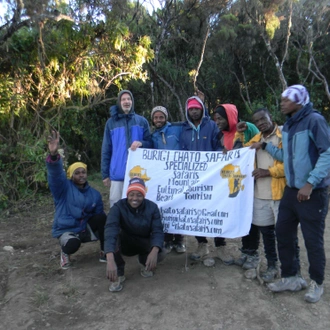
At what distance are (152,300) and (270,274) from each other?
132 centimetres

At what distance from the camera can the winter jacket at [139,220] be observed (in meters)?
3.72

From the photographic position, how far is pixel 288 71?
17234 millimetres

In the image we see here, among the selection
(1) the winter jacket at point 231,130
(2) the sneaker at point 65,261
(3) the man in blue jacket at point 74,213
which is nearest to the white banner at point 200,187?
(1) the winter jacket at point 231,130

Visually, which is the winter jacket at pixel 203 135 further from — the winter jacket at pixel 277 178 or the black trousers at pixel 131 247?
the black trousers at pixel 131 247

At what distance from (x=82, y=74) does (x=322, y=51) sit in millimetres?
13848

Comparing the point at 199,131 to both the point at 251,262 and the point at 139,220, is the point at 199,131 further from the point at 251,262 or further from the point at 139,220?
the point at 251,262

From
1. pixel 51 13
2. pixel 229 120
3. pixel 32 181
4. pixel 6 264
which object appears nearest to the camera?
pixel 229 120

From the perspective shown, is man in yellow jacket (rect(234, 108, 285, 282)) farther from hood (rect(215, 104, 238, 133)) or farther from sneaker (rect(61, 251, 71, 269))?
sneaker (rect(61, 251, 71, 269))

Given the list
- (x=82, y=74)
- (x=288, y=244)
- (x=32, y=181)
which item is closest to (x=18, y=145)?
(x=32, y=181)

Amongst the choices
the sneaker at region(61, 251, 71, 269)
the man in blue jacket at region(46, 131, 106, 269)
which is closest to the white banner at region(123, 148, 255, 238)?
the man in blue jacket at region(46, 131, 106, 269)

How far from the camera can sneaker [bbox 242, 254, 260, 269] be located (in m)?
4.02

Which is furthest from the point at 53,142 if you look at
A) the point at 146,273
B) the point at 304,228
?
the point at 304,228

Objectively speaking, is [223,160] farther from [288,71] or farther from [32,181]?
[288,71]

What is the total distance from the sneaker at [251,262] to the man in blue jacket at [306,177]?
2.17 feet
